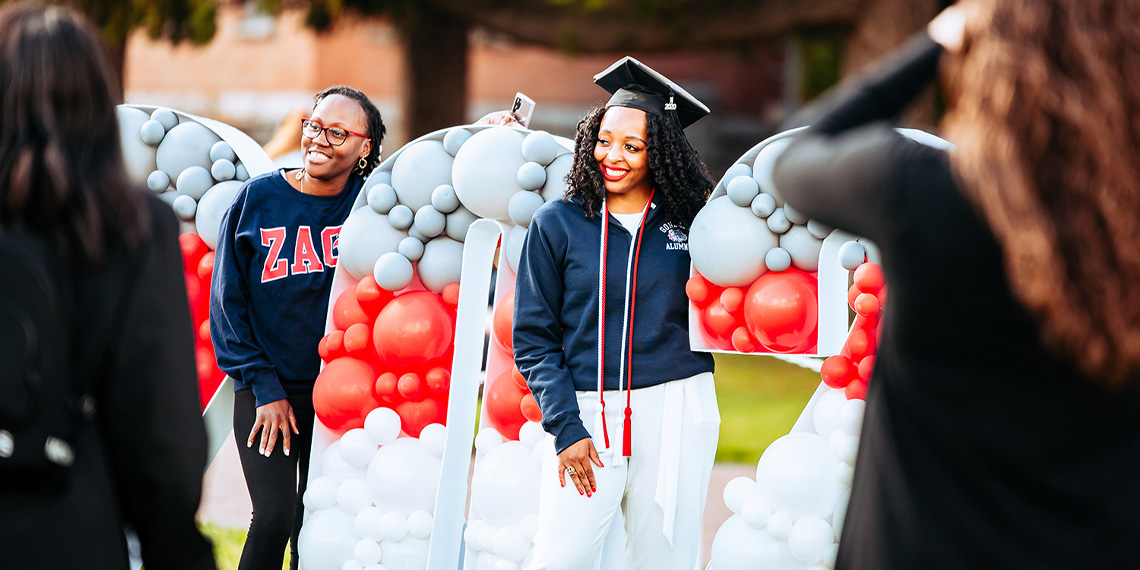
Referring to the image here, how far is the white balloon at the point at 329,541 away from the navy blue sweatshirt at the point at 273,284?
482 millimetres

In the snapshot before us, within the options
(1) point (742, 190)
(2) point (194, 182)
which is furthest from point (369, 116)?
(1) point (742, 190)

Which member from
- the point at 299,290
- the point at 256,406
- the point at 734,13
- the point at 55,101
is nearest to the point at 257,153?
the point at 299,290

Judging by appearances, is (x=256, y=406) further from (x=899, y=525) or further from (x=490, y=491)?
(x=899, y=525)

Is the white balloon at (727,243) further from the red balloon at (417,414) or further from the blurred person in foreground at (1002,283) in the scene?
the blurred person in foreground at (1002,283)

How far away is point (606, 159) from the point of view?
345 cm

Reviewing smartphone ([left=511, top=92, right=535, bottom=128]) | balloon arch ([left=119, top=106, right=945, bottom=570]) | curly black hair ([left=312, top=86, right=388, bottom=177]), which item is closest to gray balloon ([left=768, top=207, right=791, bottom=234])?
balloon arch ([left=119, top=106, right=945, bottom=570])

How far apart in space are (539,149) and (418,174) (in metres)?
0.47

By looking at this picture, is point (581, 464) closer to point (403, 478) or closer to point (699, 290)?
point (699, 290)

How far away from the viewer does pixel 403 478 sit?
12.5ft

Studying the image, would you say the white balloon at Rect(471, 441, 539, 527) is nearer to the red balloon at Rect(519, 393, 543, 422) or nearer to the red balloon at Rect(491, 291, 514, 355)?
the red balloon at Rect(519, 393, 543, 422)

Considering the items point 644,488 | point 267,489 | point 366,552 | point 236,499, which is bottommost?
point 236,499

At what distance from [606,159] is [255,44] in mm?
22620

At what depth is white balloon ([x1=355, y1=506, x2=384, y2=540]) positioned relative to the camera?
3.82m

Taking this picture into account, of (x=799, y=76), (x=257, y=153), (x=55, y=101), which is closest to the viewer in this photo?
(x=55, y=101)
